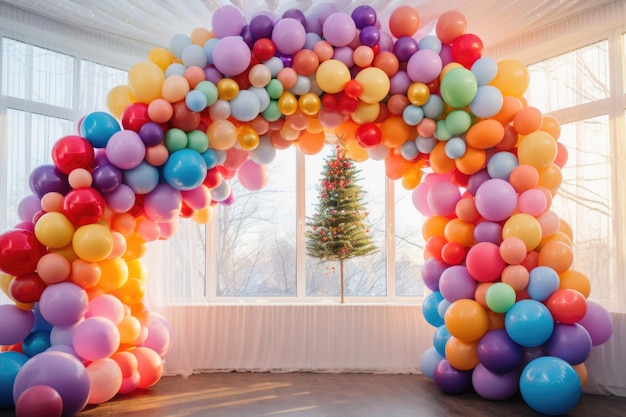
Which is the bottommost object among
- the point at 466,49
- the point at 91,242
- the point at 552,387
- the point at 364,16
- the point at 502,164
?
the point at 552,387

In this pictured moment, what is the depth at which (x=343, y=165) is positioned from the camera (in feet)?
21.5

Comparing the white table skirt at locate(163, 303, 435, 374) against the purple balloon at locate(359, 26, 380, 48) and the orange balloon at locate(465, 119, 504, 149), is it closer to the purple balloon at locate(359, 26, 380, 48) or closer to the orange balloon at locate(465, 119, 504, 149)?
the orange balloon at locate(465, 119, 504, 149)

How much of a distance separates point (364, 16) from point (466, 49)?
2.65 ft

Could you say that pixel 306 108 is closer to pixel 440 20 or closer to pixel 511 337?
pixel 440 20

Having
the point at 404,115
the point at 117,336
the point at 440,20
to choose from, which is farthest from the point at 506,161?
the point at 117,336

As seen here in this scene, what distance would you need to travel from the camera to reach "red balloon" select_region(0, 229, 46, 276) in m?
4.27

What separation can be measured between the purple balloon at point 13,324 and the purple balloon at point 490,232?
128 inches

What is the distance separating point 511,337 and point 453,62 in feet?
6.82

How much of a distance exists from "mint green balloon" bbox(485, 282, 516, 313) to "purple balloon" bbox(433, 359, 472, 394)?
2.22 feet

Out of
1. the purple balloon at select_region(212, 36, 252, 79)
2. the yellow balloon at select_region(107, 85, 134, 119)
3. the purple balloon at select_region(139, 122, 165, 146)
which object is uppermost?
the purple balloon at select_region(212, 36, 252, 79)

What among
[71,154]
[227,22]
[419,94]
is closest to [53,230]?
[71,154]

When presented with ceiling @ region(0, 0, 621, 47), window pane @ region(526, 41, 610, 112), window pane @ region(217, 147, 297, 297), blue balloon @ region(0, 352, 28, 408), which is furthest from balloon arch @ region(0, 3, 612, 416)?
window pane @ region(217, 147, 297, 297)

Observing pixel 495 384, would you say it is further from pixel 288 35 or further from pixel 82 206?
pixel 82 206

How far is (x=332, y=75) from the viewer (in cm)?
469
